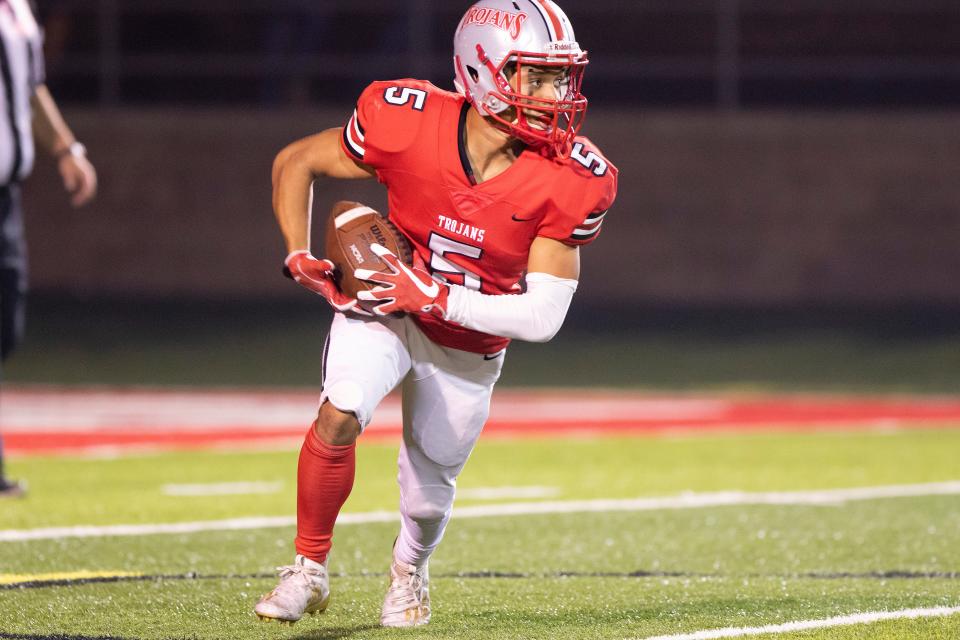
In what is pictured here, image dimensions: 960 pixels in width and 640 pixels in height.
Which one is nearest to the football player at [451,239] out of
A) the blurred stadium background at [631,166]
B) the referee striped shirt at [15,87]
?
the referee striped shirt at [15,87]

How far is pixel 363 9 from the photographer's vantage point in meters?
16.8

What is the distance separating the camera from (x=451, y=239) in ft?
13.6

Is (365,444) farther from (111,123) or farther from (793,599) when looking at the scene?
(111,123)

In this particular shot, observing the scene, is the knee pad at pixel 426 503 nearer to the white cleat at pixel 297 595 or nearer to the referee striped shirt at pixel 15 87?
the white cleat at pixel 297 595

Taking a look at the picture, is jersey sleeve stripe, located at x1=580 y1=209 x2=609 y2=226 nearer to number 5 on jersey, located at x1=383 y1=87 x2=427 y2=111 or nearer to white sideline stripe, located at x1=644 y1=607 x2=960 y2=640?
number 5 on jersey, located at x1=383 y1=87 x2=427 y2=111

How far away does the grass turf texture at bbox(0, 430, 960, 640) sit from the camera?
13.4 ft

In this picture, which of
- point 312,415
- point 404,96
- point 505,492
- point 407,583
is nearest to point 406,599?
point 407,583

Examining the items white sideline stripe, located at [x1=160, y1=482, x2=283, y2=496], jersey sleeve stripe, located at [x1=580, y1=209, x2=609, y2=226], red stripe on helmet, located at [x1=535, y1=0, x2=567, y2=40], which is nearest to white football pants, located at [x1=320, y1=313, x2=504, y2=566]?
jersey sleeve stripe, located at [x1=580, y1=209, x2=609, y2=226]

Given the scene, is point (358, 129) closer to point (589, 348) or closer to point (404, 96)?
point (404, 96)

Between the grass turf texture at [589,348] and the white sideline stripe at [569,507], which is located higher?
the white sideline stripe at [569,507]

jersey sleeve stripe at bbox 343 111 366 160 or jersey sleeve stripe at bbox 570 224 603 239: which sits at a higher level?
jersey sleeve stripe at bbox 343 111 366 160

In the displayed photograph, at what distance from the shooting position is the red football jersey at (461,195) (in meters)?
4.08

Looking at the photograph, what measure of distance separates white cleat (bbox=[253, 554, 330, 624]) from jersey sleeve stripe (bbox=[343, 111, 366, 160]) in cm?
106

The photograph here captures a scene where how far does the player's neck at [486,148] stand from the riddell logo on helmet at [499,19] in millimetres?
237
